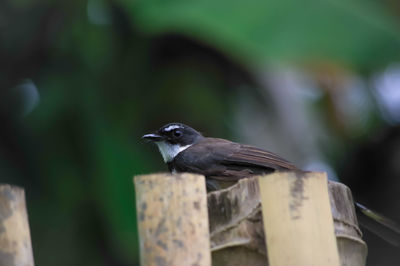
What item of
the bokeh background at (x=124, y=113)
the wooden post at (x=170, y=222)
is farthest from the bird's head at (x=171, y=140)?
the wooden post at (x=170, y=222)

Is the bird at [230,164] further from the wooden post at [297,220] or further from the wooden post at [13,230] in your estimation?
the wooden post at [13,230]

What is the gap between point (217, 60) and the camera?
9117mm

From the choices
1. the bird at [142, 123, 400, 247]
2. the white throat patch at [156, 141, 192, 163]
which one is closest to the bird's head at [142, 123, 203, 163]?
the white throat patch at [156, 141, 192, 163]

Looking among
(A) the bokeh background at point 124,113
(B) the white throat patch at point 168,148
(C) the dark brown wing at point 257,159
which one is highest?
(A) the bokeh background at point 124,113

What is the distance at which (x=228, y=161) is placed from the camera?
5363 millimetres

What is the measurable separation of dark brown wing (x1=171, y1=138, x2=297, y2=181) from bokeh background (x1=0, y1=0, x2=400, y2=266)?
1737 millimetres

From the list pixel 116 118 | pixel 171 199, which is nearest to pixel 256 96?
pixel 116 118

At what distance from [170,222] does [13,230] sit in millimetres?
590

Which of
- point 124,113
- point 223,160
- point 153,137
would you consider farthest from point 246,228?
point 124,113

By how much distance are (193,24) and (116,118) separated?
198 centimetres

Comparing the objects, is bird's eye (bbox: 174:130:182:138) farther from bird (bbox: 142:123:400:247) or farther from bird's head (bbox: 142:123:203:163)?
bird (bbox: 142:123:400:247)

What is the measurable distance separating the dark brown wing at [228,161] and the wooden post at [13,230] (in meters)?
2.43

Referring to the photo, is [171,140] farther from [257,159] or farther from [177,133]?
[257,159]

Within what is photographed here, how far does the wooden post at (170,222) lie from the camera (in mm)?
2930
